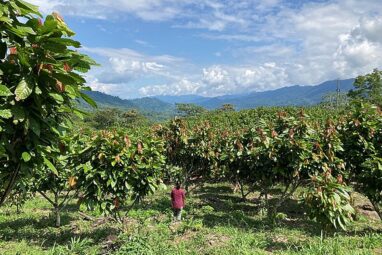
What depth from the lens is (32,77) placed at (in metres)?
2.63

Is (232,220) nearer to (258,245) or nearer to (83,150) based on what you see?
(258,245)

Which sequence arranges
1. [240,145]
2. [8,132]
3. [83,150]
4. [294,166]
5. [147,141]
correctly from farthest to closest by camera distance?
[240,145] < [294,166] < [147,141] < [83,150] < [8,132]

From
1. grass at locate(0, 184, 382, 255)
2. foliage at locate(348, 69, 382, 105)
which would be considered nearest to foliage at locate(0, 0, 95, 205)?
grass at locate(0, 184, 382, 255)

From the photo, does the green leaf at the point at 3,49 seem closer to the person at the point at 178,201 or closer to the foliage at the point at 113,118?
the person at the point at 178,201

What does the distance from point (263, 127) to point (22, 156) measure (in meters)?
9.91

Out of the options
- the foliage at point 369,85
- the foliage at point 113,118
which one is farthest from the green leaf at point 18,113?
the foliage at point 113,118

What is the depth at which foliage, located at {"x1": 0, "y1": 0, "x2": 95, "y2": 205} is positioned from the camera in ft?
8.32

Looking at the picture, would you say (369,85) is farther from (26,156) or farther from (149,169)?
(26,156)

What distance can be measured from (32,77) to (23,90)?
14cm

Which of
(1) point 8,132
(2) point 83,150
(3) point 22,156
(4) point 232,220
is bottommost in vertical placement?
(4) point 232,220

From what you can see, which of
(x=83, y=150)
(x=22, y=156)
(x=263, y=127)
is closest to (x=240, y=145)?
(x=263, y=127)

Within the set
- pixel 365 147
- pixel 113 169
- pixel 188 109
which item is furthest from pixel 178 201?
pixel 188 109

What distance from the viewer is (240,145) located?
13008mm

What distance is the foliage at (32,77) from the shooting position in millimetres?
2537
